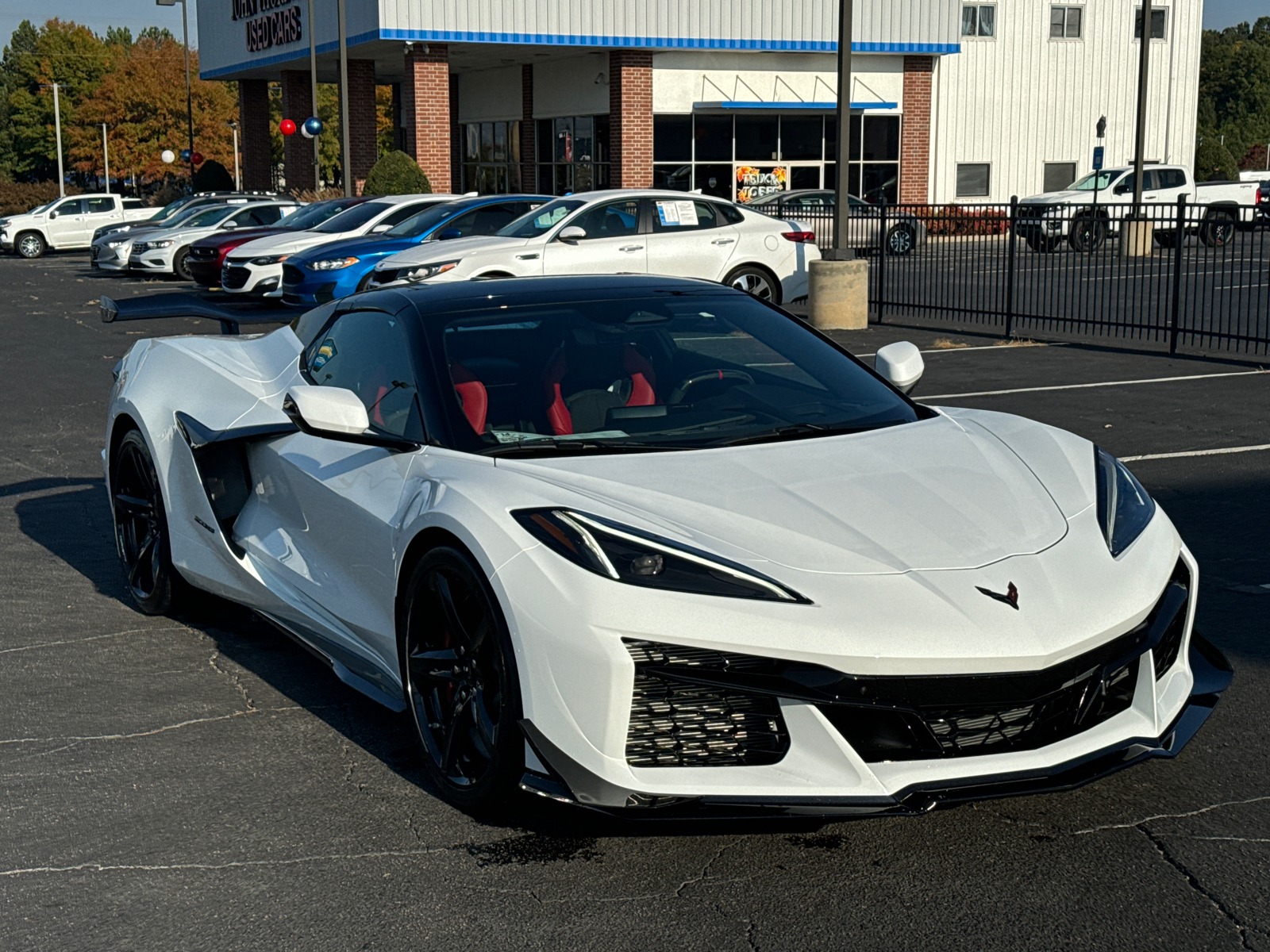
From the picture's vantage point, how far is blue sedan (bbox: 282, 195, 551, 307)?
1889 centimetres

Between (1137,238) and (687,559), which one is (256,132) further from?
(687,559)

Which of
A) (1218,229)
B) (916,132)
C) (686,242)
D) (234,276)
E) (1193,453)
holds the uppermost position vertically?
(916,132)

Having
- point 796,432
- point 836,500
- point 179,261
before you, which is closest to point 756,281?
point 796,432

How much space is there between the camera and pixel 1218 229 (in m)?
15.0

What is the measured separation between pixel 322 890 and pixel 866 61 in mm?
38971

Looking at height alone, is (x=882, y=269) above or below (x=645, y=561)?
above

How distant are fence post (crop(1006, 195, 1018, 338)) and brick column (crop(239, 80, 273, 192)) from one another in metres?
38.7

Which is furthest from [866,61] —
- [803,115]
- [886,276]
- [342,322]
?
[342,322]

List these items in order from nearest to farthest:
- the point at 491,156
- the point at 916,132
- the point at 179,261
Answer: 1. the point at 179,261
2. the point at 916,132
3. the point at 491,156

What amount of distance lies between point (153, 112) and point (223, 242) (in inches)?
2702

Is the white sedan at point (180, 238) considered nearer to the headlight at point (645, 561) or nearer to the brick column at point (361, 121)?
the brick column at point (361, 121)

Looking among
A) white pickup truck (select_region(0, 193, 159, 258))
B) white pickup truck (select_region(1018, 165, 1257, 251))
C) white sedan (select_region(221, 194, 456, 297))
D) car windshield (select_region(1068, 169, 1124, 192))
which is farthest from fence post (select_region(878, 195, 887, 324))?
white pickup truck (select_region(0, 193, 159, 258))

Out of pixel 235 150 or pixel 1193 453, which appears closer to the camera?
pixel 1193 453

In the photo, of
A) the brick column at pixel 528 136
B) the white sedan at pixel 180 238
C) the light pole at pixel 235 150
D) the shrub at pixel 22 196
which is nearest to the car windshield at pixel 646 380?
the white sedan at pixel 180 238
